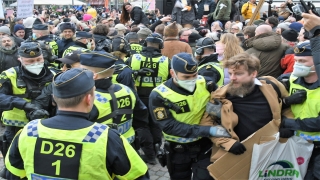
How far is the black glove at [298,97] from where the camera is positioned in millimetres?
3512

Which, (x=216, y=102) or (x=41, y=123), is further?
(x=216, y=102)

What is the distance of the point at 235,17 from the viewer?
12758 millimetres

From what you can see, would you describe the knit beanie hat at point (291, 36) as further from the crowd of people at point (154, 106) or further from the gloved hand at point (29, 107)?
the gloved hand at point (29, 107)

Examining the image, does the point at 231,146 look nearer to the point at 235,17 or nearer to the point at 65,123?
the point at 65,123

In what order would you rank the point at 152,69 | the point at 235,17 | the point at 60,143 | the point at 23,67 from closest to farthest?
1. the point at 60,143
2. the point at 23,67
3. the point at 152,69
4. the point at 235,17

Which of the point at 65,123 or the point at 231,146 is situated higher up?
the point at 65,123

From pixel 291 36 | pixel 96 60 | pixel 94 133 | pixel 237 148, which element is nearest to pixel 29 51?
pixel 96 60

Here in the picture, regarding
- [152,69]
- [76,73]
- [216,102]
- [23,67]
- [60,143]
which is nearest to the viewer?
[60,143]

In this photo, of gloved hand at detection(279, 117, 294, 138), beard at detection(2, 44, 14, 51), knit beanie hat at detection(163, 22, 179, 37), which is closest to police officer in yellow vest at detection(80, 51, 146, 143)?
gloved hand at detection(279, 117, 294, 138)

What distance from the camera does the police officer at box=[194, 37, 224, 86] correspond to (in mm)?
5035

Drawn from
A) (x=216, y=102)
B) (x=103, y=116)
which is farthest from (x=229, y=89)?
(x=103, y=116)

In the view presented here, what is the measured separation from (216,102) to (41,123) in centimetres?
187

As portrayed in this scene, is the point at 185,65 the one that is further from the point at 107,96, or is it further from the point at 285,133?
the point at 285,133

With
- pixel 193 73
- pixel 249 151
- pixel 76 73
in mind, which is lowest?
pixel 249 151
